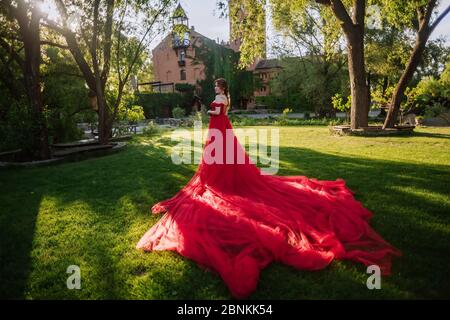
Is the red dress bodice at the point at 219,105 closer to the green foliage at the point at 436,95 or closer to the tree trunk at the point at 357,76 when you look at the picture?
the tree trunk at the point at 357,76

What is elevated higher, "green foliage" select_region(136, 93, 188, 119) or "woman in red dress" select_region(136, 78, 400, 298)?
"green foliage" select_region(136, 93, 188, 119)

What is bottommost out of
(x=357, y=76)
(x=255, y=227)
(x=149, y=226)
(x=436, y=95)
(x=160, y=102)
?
(x=149, y=226)

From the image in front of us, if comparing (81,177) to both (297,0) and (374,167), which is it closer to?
(374,167)

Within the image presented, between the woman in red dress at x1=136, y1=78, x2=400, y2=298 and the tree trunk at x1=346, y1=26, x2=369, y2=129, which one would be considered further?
the tree trunk at x1=346, y1=26, x2=369, y2=129

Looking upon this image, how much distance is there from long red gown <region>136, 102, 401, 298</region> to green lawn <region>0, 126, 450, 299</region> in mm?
154

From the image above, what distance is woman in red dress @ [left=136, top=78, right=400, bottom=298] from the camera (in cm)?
358

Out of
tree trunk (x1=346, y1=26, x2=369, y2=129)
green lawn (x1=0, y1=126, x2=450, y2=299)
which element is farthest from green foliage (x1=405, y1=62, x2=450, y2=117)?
green lawn (x1=0, y1=126, x2=450, y2=299)

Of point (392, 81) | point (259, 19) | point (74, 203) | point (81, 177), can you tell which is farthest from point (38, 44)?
point (392, 81)

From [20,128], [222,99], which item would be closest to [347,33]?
[222,99]

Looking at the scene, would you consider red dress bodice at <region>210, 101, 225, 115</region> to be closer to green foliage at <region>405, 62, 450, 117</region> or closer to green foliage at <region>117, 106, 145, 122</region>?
green foliage at <region>117, 106, 145, 122</region>

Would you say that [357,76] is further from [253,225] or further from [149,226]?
[149,226]

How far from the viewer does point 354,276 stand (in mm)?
3318

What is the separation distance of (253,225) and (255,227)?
2.6 inches

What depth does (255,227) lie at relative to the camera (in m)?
4.10
